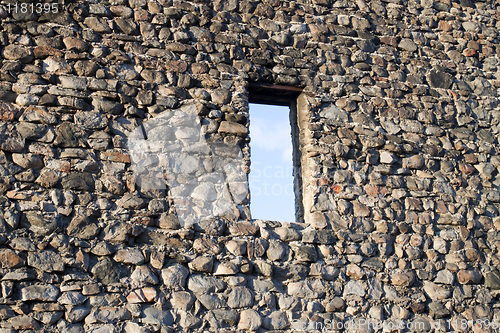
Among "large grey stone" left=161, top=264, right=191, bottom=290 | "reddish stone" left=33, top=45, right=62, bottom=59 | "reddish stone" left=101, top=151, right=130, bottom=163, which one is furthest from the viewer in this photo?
"reddish stone" left=33, top=45, right=62, bottom=59

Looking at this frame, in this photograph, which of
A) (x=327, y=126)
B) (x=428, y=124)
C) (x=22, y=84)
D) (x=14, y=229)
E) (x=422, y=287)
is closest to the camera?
(x=14, y=229)

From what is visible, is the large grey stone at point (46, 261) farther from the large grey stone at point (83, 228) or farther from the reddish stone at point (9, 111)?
the reddish stone at point (9, 111)

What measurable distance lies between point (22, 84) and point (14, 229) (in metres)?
1.08

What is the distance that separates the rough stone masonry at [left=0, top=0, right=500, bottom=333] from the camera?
3834 millimetres

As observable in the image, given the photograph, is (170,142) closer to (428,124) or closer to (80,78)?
(80,78)

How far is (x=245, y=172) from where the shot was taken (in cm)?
440

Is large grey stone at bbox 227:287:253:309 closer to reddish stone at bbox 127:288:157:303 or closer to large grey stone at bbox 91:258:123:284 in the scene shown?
reddish stone at bbox 127:288:157:303

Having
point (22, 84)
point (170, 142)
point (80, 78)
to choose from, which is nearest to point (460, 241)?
point (170, 142)

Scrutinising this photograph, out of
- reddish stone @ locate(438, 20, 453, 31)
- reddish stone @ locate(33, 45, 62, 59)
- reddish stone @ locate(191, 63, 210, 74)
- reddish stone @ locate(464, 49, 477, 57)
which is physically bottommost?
reddish stone @ locate(191, 63, 210, 74)

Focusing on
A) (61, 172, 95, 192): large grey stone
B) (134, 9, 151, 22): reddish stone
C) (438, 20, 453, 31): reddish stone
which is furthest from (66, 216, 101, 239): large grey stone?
(438, 20, 453, 31): reddish stone

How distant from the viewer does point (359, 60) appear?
5.07 m

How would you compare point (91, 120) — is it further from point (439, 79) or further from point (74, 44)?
point (439, 79)

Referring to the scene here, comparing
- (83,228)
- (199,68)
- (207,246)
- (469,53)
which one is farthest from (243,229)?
(469,53)

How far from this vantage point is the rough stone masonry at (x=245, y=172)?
3834mm
